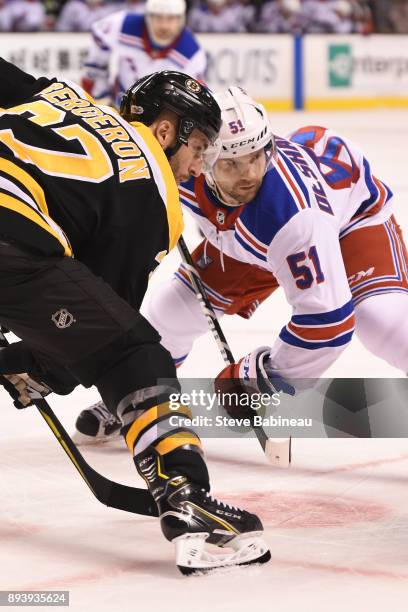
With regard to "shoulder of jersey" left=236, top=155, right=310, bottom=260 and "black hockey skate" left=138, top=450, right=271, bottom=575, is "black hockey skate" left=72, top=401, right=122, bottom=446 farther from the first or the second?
"black hockey skate" left=138, top=450, right=271, bottom=575

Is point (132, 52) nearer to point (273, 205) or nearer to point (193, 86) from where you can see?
point (273, 205)

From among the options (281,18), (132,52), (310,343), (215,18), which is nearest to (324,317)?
(310,343)

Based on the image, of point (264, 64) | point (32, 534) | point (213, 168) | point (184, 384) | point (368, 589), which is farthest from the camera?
point (264, 64)

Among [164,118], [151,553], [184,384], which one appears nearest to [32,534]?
[151,553]

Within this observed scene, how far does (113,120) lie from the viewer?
2.54m

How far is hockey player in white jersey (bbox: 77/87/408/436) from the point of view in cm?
306

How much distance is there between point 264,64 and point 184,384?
31.5 ft

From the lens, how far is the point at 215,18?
13.7 m

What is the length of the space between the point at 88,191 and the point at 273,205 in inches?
29.5

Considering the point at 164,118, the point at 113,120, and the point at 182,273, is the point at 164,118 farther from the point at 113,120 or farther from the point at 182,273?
the point at 182,273

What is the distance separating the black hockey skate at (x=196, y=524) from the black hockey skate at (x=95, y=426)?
1066mm

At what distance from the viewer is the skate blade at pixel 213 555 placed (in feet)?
7.89

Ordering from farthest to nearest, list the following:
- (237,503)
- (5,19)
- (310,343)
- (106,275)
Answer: (5,19) < (310,343) < (237,503) < (106,275)

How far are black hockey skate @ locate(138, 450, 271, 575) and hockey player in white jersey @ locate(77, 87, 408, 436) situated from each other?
746 millimetres
